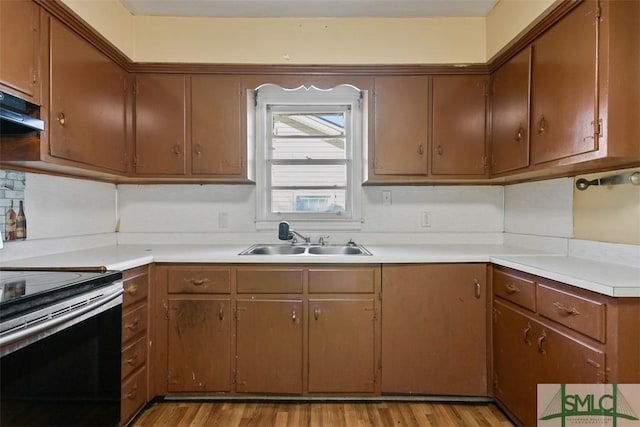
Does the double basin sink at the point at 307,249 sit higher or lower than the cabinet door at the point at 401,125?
lower

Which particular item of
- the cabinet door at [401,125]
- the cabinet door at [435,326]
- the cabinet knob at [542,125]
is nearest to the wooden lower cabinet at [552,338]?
the cabinet door at [435,326]

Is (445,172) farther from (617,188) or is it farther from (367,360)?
(367,360)

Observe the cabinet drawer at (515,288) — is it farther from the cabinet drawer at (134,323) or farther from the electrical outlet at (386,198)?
the cabinet drawer at (134,323)

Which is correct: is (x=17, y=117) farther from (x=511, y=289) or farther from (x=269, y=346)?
(x=511, y=289)

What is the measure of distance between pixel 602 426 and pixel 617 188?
1068 mm

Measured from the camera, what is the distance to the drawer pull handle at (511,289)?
170 centimetres

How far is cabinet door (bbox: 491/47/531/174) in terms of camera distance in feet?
6.11

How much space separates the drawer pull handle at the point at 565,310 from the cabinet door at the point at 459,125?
1.05m

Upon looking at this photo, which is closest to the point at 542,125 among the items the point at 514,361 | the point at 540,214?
the point at 540,214

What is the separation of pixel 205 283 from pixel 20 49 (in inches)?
53.2

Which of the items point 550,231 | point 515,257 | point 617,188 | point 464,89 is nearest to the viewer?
point 617,188

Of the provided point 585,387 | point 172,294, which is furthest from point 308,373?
point 585,387

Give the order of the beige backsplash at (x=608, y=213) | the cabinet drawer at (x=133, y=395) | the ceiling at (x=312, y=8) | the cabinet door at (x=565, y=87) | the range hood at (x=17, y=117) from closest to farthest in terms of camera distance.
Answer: the range hood at (x=17, y=117)
the cabinet door at (x=565, y=87)
the beige backsplash at (x=608, y=213)
the cabinet drawer at (x=133, y=395)
the ceiling at (x=312, y=8)

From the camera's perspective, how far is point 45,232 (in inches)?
75.0
